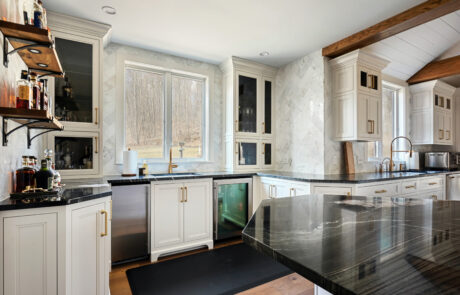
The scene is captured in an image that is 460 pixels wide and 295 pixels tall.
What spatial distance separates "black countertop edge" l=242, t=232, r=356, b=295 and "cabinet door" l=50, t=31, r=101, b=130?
94.5 inches

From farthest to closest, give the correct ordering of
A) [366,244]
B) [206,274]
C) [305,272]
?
1. [206,274]
2. [366,244]
3. [305,272]

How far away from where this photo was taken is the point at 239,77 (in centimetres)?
353

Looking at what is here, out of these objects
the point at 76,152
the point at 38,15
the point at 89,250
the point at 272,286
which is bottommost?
the point at 272,286

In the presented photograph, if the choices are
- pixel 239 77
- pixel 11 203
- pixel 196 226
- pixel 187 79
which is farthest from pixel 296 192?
pixel 11 203

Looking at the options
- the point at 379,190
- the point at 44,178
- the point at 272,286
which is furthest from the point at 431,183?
the point at 44,178

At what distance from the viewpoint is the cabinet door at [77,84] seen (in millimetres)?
2354

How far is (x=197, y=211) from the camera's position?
280 centimetres

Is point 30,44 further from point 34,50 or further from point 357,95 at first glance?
point 357,95

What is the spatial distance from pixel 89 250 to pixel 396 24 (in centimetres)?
346

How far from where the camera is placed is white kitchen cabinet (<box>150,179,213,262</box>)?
2.55 meters

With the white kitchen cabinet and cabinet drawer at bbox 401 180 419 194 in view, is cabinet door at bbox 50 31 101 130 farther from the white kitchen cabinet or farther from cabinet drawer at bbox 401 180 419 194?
cabinet drawer at bbox 401 180 419 194

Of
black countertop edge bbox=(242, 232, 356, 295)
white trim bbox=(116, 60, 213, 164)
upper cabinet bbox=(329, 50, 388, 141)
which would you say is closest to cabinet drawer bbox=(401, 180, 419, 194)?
upper cabinet bbox=(329, 50, 388, 141)

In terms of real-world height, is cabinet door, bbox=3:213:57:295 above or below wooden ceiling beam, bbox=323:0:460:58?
below

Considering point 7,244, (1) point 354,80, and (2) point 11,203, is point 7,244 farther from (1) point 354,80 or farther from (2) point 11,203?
(1) point 354,80
